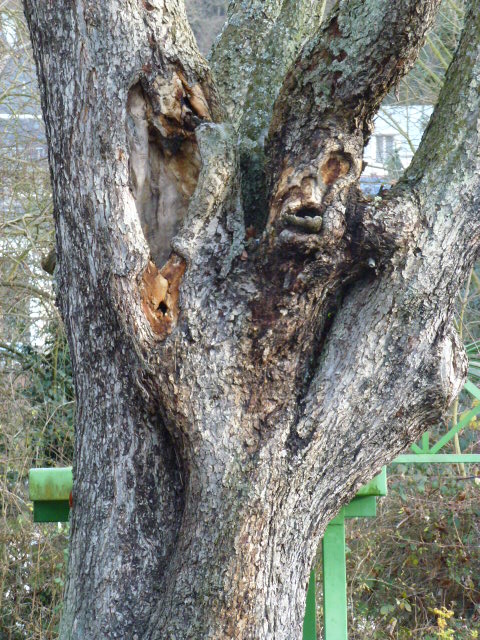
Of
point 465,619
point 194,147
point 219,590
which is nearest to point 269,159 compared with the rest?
point 194,147

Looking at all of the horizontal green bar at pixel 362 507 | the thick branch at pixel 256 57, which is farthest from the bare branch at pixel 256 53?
the horizontal green bar at pixel 362 507

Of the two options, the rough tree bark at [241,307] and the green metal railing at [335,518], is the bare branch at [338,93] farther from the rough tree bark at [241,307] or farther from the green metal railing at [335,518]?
the green metal railing at [335,518]

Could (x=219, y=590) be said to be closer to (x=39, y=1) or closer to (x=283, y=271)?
(x=283, y=271)

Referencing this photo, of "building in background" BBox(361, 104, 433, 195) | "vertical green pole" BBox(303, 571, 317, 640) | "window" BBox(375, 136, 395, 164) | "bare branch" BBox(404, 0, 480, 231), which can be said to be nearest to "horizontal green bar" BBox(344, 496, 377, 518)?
"vertical green pole" BBox(303, 571, 317, 640)

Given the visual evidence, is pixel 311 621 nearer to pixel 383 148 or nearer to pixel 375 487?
pixel 375 487

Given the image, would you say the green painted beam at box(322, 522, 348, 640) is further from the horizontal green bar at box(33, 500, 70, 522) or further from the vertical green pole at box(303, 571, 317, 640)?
the horizontal green bar at box(33, 500, 70, 522)

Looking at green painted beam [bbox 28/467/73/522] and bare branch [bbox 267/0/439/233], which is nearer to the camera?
bare branch [bbox 267/0/439/233]

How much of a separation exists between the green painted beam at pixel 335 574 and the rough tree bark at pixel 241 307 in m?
0.73

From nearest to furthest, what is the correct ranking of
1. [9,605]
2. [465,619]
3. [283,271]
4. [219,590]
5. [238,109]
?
[219,590] → [283,271] → [238,109] → [9,605] → [465,619]

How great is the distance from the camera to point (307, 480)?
215 cm

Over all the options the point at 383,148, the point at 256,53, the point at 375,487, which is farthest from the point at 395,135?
the point at 375,487

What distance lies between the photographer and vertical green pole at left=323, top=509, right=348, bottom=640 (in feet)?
9.59

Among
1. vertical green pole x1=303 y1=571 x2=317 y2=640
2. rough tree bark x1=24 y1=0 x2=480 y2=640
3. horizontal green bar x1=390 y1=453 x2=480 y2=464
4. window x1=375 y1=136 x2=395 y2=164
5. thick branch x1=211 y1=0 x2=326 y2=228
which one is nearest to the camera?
rough tree bark x1=24 y1=0 x2=480 y2=640

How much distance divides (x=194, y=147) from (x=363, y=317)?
0.78m
